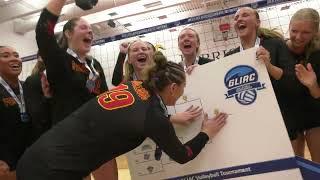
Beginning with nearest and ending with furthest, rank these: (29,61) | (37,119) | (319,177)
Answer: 1. (319,177)
2. (37,119)
3. (29,61)

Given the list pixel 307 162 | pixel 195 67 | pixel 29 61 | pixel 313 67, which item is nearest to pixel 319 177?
pixel 307 162

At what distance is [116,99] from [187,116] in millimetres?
698

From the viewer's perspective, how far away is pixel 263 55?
6.84 feet

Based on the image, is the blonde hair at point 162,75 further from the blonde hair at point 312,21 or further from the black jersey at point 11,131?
the black jersey at point 11,131

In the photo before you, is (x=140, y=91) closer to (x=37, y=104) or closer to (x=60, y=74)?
(x=60, y=74)

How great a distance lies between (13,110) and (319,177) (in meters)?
2.01

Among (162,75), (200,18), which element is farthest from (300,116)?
(200,18)

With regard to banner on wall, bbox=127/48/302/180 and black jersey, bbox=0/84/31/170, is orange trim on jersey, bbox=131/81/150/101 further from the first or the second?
black jersey, bbox=0/84/31/170

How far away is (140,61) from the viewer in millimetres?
2854

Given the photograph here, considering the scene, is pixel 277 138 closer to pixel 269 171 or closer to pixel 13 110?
pixel 269 171

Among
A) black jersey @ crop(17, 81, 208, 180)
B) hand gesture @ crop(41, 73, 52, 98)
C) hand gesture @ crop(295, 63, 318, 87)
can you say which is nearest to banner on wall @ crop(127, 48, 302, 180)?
hand gesture @ crop(295, 63, 318, 87)

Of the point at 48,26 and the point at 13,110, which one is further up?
the point at 48,26

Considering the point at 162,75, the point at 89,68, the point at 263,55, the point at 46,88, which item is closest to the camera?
the point at 162,75

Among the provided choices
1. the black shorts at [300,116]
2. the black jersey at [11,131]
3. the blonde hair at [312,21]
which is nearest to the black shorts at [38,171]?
the black jersey at [11,131]
